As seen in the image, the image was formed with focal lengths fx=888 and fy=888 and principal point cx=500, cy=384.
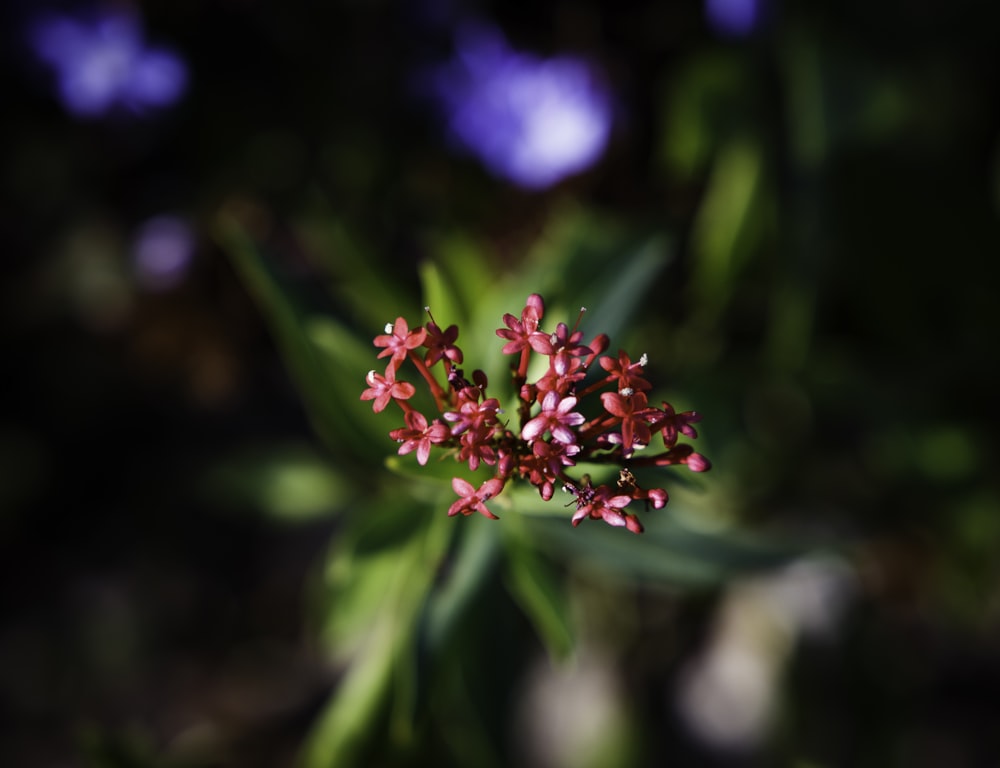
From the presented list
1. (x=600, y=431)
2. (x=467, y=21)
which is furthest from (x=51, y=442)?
(x=600, y=431)

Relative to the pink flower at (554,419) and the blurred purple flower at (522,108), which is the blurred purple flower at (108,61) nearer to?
the blurred purple flower at (522,108)

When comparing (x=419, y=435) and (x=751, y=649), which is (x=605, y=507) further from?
(x=751, y=649)

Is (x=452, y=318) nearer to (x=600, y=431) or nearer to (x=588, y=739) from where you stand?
(x=600, y=431)

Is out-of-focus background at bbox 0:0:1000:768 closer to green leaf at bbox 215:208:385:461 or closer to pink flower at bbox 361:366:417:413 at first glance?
green leaf at bbox 215:208:385:461

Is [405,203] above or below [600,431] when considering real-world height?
above

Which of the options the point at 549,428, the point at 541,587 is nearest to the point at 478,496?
the point at 549,428
